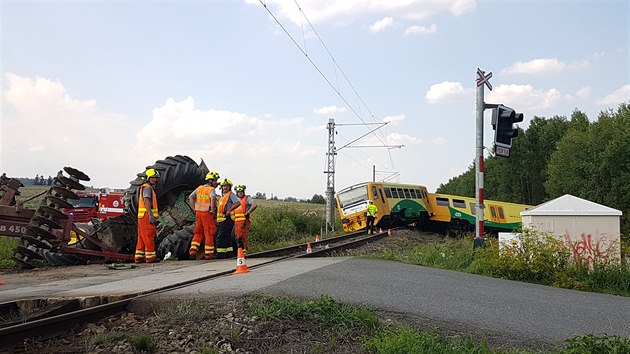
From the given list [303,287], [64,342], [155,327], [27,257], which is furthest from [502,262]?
[27,257]

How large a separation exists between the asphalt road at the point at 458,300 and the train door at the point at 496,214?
22.3 meters

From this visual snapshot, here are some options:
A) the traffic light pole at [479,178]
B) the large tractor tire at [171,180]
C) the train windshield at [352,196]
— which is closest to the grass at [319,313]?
the traffic light pole at [479,178]

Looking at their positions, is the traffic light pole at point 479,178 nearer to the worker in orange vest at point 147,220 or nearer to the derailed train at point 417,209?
the worker in orange vest at point 147,220

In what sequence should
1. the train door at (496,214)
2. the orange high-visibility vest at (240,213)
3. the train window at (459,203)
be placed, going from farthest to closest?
the train window at (459,203) < the train door at (496,214) < the orange high-visibility vest at (240,213)

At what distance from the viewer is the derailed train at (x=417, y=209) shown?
2975 cm

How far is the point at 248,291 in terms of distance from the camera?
21.5 feet

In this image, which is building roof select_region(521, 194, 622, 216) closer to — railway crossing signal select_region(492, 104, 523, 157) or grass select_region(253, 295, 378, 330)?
railway crossing signal select_region(492, 104, 523, 157)

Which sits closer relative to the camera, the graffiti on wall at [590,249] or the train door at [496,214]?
the graffiti on wall at [590,249]

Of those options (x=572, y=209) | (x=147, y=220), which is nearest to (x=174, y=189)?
(x=147, y=220)

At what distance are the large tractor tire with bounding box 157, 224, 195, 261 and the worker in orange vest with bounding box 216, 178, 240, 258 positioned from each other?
2.21 feet

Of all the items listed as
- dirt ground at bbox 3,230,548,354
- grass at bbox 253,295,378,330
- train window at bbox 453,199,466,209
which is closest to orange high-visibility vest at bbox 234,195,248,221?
dirt ground at bbox 3,230,548,354

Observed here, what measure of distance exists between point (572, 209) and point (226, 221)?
22.6ft

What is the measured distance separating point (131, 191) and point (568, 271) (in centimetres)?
882

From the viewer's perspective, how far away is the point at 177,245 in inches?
490
